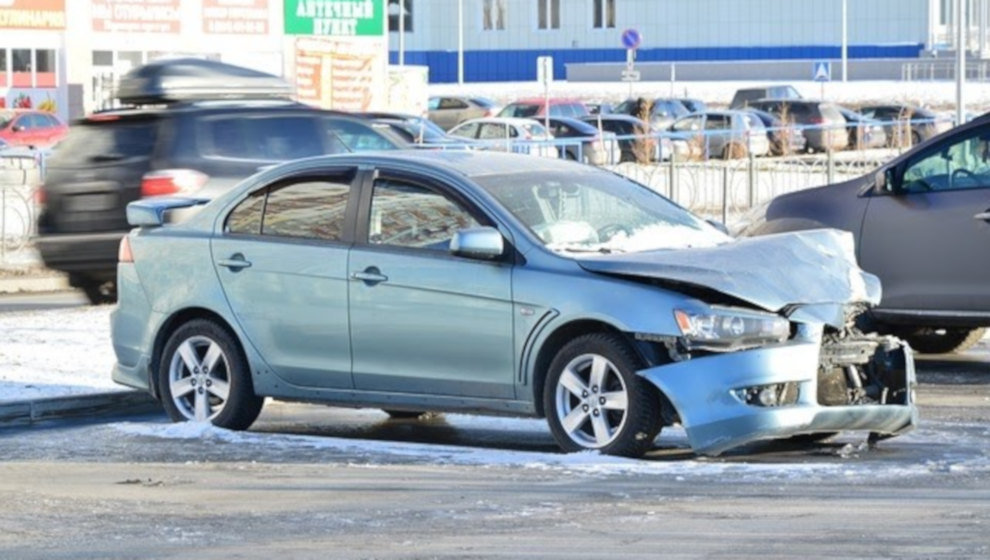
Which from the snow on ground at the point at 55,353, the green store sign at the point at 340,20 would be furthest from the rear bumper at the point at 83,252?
the green store sign at the point at 340,20

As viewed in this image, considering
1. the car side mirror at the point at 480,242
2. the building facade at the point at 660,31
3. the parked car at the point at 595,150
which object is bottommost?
the parked car at the point at 595,150

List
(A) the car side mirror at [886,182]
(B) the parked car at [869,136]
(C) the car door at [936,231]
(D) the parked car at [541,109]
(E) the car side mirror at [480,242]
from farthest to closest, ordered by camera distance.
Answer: (D) the parked car at [541,109] < (B) the parked car at [869,136] < (A) the car side mirror at [886,182] < (C) the car door at [936,231] < (E) the car side mirror at [480,242]

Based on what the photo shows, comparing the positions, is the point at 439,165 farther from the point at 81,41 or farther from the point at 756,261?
the point at 81,41

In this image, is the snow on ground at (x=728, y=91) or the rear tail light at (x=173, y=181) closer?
the rear tail light at (x=173, y=181)

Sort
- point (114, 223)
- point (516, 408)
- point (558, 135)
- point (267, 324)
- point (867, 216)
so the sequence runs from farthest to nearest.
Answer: point (558, 135)
point (114, 223)
point (867, 216)
point (267, 324)
point (516, 408)

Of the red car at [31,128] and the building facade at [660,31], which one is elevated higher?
the building facade at [660,31]

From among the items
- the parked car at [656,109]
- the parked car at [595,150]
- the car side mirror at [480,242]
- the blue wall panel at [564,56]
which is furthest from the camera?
the blue wall panel at [564,56]

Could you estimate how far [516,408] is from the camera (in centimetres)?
1045

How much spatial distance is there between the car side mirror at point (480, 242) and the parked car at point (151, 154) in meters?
6.42

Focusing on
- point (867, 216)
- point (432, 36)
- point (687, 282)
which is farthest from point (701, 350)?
point (432, 36)

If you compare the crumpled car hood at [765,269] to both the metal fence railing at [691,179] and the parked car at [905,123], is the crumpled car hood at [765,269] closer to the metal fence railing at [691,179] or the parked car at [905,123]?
the metal fence railing at [691,179]

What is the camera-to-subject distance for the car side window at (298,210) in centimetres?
1120

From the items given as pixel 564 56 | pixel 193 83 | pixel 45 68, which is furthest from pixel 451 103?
pixel 564 56

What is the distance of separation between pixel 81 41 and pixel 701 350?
44.7 m
